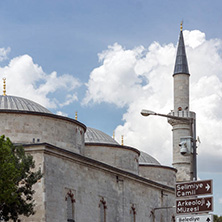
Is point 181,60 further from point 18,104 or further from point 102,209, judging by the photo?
point 18,104

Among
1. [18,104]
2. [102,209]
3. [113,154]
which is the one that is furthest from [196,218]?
[113,154]

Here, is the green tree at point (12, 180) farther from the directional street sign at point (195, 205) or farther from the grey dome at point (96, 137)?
the grey dome at point (96, 137)

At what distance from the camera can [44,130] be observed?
21766 millimetres

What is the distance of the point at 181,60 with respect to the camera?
129 ft

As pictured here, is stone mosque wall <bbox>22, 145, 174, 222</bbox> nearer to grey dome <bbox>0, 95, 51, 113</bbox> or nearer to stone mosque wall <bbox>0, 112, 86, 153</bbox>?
stone mosque wall <bbox>0, 112, 86, 153</bbox>

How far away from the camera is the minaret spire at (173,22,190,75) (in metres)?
38.8

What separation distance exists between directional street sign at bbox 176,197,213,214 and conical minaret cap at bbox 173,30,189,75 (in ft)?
86.9

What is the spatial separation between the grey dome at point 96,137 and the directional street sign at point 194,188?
15345 mm

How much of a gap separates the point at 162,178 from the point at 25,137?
520 inches

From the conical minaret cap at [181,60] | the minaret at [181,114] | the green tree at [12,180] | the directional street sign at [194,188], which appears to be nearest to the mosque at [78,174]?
the green tree at [12,180]

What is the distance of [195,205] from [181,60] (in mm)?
27801

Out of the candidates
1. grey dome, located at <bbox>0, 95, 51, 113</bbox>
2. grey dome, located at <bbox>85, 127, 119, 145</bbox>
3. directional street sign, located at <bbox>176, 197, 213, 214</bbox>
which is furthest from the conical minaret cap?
directional street sign, located at <bbox>176, 197, 213, 214</bbox>

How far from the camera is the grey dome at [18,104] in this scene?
73.9 feet

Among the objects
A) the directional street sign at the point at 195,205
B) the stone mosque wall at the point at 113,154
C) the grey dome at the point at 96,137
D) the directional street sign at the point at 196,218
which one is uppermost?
the grey dome at the point at 96,137
